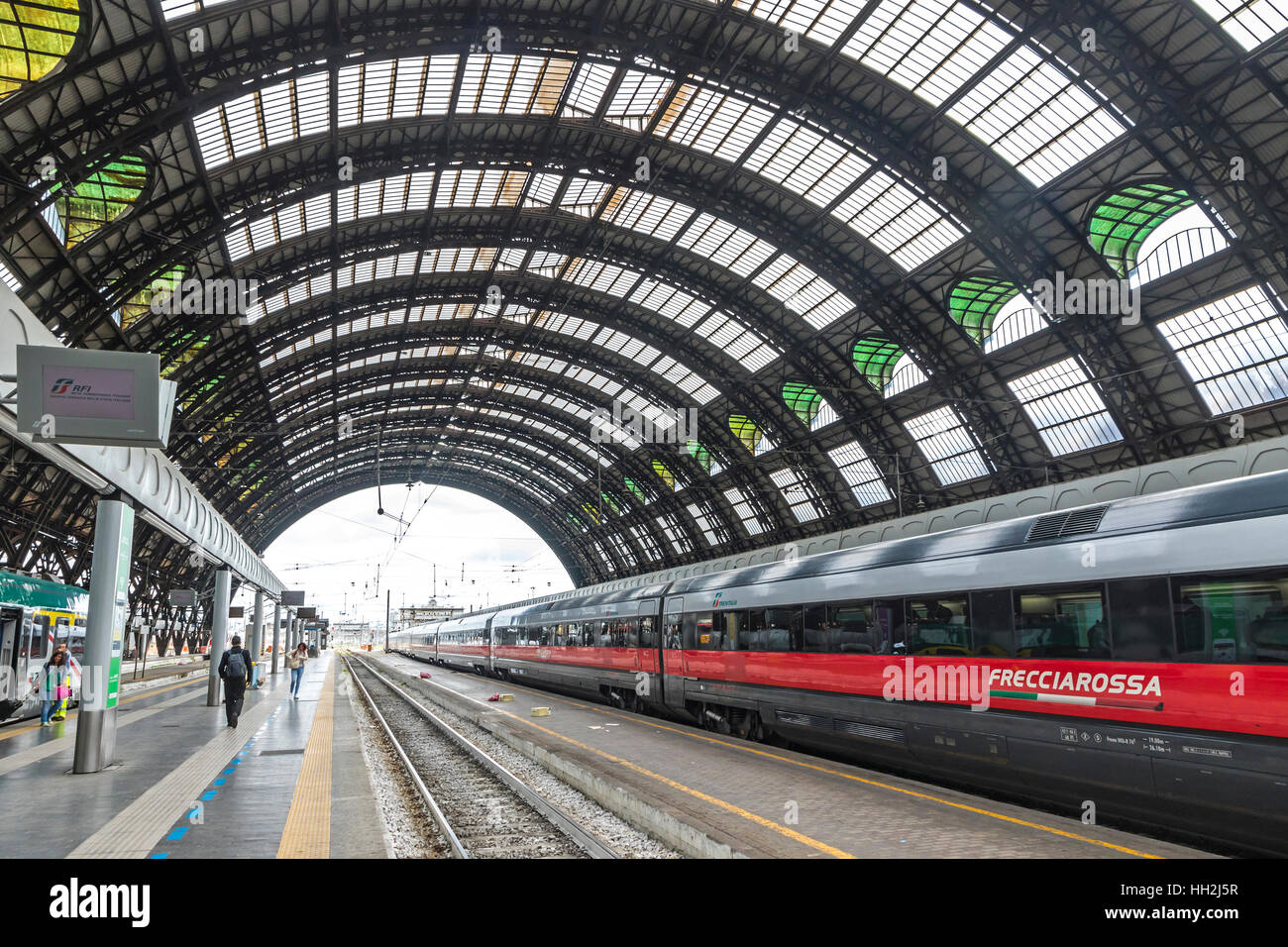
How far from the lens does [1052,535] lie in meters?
10.6

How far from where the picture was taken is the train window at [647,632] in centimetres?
2352

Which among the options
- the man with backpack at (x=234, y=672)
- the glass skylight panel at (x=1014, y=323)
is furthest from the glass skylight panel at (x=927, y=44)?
the man with backpack at (x=234, y=672)

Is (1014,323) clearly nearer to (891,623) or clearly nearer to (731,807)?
(891,623)

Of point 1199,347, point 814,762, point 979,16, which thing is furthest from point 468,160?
point 1199,347

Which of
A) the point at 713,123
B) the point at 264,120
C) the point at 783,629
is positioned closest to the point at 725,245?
the point at 713,123

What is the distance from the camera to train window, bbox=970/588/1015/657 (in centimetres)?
1079

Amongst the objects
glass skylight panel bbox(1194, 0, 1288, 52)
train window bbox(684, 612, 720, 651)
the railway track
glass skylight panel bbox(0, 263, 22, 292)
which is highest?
glass skylight panel bbox(1194, 0, 1288, 52)

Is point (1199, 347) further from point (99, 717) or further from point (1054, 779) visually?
point (99, 717)

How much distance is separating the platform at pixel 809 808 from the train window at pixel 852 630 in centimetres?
190

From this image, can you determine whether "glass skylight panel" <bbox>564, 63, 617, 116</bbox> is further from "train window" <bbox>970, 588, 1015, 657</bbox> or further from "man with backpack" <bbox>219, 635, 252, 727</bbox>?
"train window" <bbox>970, 588, 1015, 657</bbox>

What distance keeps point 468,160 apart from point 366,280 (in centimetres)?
1380

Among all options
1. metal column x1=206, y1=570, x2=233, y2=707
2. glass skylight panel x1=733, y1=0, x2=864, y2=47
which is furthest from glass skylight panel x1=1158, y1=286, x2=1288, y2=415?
metal column x1=206, y1=570, x2=233, y2=707

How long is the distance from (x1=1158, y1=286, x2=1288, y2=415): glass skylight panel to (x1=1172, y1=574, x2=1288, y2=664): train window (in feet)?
85.3

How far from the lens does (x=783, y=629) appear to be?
16.2m
